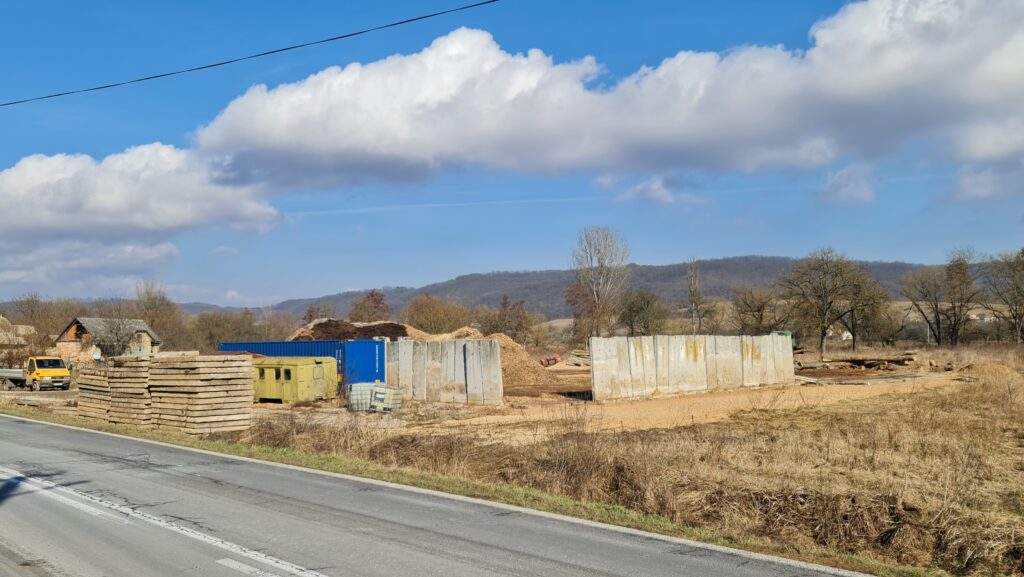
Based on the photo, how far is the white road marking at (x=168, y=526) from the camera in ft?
23.1

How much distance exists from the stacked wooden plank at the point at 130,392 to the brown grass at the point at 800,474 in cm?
453

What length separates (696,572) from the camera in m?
6.93

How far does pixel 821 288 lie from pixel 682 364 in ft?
155

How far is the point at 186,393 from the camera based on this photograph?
20172mm

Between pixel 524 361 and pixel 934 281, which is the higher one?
pixel 934 281

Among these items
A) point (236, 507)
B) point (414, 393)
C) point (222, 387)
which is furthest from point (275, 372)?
point (236, 507)

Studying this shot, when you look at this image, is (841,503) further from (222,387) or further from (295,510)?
(222,387)

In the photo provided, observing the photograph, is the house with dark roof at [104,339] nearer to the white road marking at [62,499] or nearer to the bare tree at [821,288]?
the white road marking at [62,499]

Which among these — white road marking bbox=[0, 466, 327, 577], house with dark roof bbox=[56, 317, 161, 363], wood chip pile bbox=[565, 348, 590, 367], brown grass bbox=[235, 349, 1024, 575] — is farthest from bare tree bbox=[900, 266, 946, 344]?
white road marking bbox=[0, 466, 327, 577]

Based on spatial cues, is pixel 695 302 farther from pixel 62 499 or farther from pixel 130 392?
pixel 62 499

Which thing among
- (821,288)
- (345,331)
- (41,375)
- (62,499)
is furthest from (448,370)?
(821,288)

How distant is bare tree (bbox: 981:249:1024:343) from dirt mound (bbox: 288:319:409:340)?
56.2m

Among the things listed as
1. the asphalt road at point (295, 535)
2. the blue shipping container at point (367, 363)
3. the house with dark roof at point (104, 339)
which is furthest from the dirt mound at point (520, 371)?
the asphalt road at point (295, 535)

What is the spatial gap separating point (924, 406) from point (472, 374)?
15847mm
